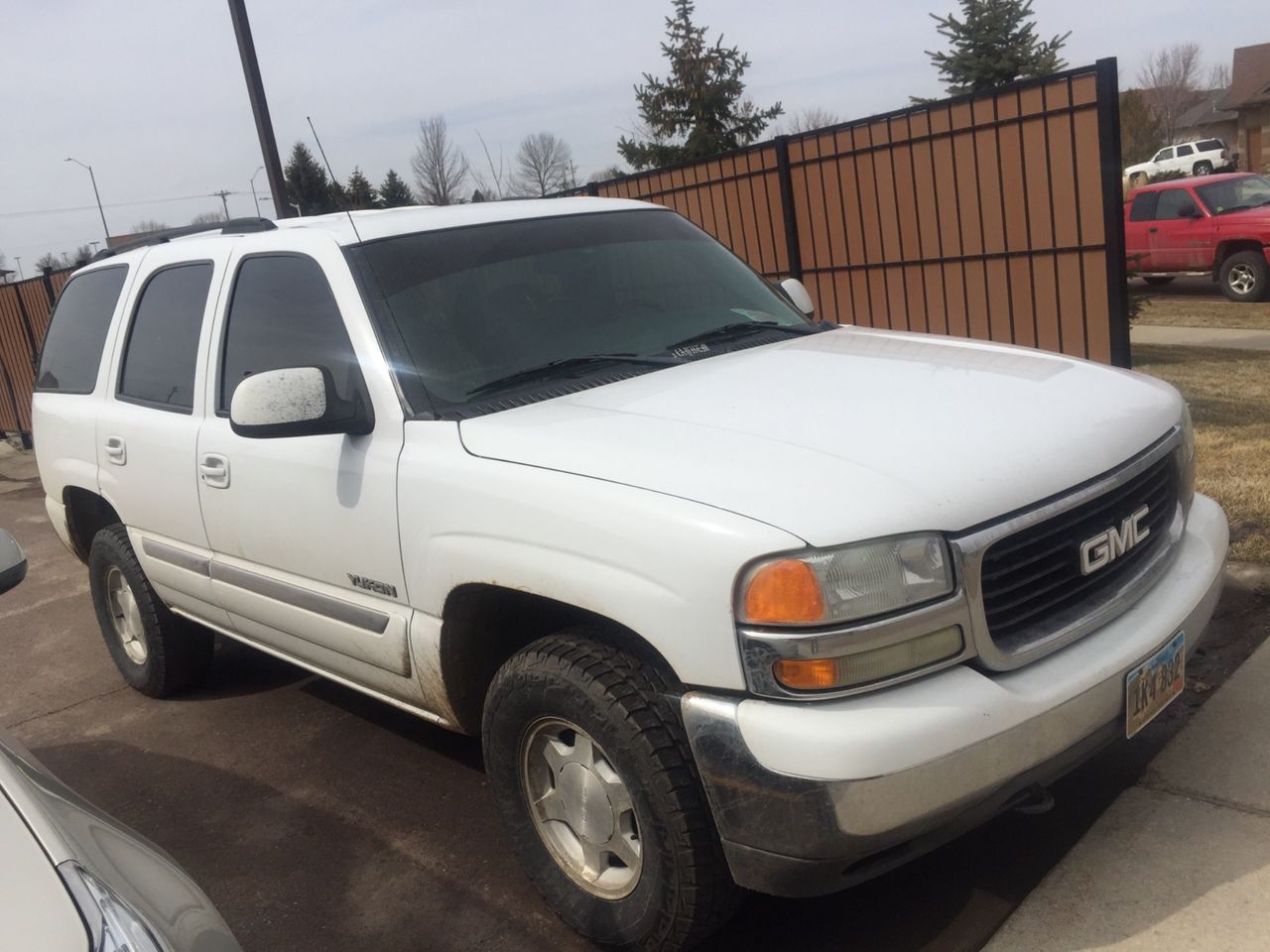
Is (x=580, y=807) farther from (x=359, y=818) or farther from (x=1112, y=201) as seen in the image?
(x=1112, y=201)

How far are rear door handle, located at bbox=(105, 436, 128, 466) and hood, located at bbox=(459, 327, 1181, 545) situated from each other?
2.07m

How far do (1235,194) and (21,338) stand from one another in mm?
15518

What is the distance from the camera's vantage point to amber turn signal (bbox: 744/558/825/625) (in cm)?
226

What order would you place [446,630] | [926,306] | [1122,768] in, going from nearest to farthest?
[446,630] < [1122,768] < [926,306]

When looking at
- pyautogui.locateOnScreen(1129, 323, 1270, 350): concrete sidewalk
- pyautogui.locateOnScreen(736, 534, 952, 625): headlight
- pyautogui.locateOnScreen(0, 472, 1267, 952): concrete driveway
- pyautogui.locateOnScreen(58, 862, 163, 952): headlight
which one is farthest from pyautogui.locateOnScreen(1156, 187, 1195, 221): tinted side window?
pyautogui.locateOnScreen(58, 862, 163, 952): headlight

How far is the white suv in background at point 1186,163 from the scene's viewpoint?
3369cm

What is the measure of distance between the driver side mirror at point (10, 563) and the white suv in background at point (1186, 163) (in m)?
33.3

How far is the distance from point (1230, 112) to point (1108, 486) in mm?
60737

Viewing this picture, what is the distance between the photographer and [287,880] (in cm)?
347

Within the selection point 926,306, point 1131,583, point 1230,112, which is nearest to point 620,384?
point 1131,583

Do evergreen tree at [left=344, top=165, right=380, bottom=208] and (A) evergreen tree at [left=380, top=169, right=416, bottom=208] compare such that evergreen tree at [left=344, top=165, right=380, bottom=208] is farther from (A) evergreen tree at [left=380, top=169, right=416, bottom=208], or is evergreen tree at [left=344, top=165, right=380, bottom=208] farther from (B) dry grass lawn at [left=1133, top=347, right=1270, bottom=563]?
(B) dry grass lawn at [left=1133, top=347, right=1270, bottom=563]

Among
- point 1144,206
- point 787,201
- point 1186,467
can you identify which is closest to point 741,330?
point 1186,467

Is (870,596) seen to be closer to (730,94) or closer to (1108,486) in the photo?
(1108,486)

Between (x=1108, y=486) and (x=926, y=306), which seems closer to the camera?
(x=1108, y=486)
